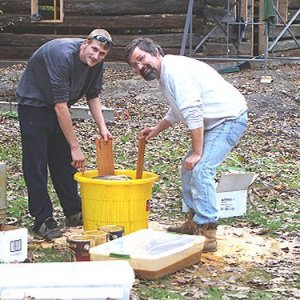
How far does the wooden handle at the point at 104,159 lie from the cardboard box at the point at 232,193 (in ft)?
3.53

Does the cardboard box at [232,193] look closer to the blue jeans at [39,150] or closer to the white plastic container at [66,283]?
the blue jeans at [39,150]

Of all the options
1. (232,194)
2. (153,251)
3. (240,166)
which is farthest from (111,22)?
(153,251)

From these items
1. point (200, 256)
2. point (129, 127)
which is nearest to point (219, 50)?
point (129, 127)

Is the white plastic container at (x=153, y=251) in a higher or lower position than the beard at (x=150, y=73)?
lower

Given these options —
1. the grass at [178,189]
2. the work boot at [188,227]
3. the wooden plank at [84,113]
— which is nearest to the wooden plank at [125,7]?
the wooden plank at [84,113]

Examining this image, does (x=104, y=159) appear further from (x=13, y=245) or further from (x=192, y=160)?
(x=13, y=245)

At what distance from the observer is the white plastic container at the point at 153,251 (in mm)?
5180

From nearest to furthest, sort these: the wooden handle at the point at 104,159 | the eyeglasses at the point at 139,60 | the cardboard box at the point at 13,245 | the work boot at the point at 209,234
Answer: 1. the cardboard box at the point at 13,245
2. the eyeglasses at the point at 139,60
3. the work boot at the point at 209,234
4. the wooden handle at the point at 104,159

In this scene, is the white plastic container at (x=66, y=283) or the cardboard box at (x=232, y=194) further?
the cardboard box at (x=232, y=194)

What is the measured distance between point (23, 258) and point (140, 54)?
5.43ft

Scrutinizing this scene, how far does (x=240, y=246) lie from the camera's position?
6.27 m

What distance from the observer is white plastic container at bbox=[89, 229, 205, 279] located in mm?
5180

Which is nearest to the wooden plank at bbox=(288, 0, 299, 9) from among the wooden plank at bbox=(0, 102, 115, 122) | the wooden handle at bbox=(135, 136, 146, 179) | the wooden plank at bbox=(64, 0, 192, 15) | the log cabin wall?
the log cabin wall

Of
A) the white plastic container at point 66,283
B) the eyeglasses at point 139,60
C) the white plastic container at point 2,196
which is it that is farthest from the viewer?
the white plastic container at point 2,196
